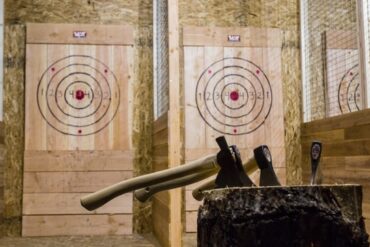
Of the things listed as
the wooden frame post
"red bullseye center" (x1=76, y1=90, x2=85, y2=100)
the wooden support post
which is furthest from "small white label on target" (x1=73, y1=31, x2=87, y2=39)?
the wooden frame post

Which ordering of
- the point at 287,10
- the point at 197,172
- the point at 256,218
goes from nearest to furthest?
1. the point at 256,218
2. the point at 197,172
3. the point at 287,10

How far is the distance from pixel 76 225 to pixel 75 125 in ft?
2.50

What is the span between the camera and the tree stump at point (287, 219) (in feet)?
4.37

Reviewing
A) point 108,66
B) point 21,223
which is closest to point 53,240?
point 21,223

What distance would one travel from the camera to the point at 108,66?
4.14 m

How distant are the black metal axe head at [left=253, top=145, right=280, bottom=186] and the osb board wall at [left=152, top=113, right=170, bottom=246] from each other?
1493 millimetres

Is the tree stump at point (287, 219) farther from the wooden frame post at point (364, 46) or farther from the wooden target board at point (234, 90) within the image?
the wooden target board at point (234, 90)

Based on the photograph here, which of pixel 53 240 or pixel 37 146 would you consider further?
pixel 37 146

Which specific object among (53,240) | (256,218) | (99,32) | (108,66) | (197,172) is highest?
(99,32)

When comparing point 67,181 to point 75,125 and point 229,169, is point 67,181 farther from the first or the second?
point 229,169

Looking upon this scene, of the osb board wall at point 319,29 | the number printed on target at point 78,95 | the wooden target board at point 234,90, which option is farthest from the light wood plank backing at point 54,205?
the osb board wall at point 319,29

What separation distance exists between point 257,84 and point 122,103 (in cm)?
108

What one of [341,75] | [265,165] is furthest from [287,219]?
[341,75]

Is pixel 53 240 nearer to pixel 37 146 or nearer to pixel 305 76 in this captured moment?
pixel 37 146
